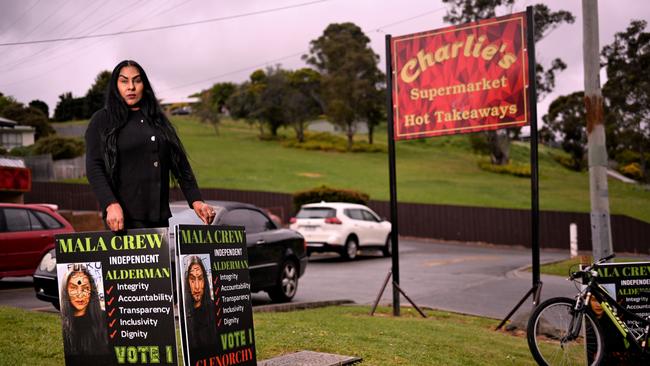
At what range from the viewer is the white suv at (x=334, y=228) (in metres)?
22.8

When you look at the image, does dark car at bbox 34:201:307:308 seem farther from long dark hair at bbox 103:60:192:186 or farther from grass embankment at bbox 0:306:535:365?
long dark hair at bbox 103:60:192:186

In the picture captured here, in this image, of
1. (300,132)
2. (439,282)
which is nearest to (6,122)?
(439,282)

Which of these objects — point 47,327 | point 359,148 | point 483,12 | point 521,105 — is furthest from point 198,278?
point 359,148

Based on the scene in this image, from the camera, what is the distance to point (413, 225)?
3734 centimetres

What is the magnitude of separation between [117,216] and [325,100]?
77.6 meters

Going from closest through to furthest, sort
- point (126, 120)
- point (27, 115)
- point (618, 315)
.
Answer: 1. point (126, 120)
2. point (618, 315)
3. point (27, 115)

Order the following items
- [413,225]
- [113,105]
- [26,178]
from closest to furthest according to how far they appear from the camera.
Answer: [113,105], [26,178], [413,225]

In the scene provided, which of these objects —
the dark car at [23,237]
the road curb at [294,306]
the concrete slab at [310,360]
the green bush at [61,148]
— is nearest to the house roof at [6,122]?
the dark car at [23,237]

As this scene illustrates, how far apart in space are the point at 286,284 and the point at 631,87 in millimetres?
38270

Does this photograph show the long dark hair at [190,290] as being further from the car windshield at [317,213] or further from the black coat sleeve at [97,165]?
the car windshield at [317,213]

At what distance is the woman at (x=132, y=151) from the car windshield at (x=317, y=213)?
17960mm

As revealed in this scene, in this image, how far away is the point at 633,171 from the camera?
1750 inches

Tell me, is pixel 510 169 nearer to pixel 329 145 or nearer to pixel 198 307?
pixel 329 145

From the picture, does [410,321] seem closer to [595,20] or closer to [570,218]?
[595,20]
